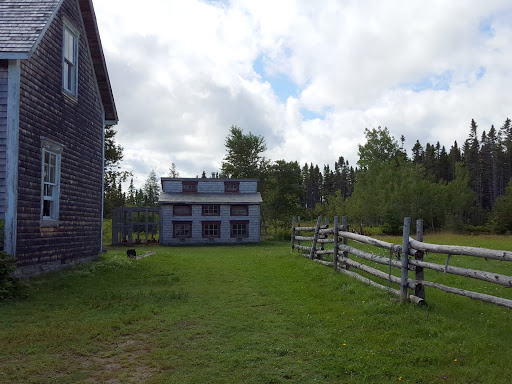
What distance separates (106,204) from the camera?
139 ft

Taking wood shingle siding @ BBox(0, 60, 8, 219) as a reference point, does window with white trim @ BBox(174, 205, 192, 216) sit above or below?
below

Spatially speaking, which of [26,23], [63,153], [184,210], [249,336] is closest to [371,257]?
[249,336]

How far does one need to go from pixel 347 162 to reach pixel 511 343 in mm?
136079

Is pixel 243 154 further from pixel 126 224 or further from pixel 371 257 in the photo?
pixel 371 257

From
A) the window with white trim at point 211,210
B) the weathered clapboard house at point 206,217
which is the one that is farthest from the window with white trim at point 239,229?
the window with white trim at point 211,210

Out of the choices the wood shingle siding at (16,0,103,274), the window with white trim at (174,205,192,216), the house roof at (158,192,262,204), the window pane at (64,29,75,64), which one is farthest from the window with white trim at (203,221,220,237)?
the window pane at (64,29,75,64)

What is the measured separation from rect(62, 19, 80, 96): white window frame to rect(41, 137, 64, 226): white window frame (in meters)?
2.38

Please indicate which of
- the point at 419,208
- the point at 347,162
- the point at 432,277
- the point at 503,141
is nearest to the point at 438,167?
the point at 503,141

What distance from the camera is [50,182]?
42.9 feet

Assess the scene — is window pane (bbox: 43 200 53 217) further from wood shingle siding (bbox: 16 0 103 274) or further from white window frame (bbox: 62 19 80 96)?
white window frame (bbox: 62 19 80 96)

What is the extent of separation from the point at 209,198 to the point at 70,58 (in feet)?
74.5

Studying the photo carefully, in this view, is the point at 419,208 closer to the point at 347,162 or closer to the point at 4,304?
the point at 4,304

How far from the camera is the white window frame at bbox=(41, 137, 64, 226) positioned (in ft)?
40.8

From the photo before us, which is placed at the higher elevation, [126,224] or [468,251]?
[468,251]
